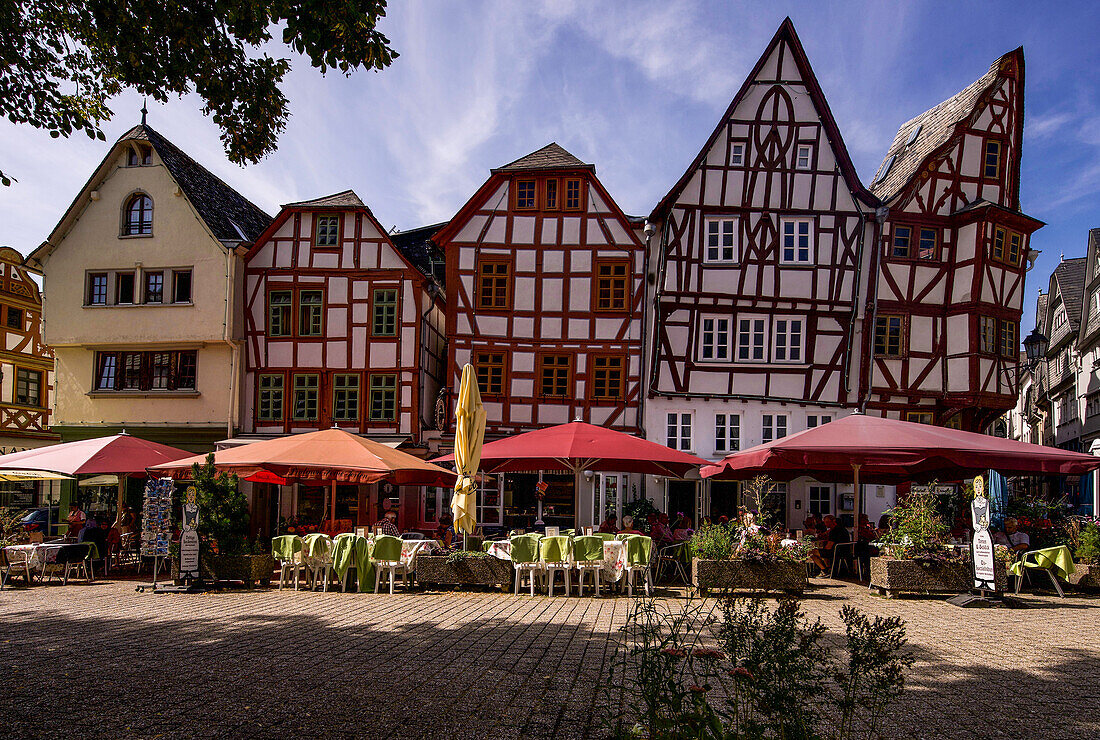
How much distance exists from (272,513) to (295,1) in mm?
19205

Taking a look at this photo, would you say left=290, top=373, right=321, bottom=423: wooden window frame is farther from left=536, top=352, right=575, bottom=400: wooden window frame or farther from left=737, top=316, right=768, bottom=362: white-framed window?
left=737, top=316, right=768, bottom=362: white-framed window

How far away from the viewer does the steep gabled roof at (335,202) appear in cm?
2405

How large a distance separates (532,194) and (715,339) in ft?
21.4

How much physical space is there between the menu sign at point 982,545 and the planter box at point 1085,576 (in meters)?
2.78

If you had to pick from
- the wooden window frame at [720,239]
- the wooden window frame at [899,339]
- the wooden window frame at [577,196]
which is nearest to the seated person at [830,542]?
the wooden window frame at [899,339]

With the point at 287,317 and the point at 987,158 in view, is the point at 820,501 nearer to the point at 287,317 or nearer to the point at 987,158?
the point at 987,158

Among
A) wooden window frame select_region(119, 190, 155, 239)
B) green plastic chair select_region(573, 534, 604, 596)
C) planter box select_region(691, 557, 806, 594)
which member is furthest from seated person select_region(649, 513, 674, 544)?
wooden window frame select_region(119, 190, 155, 239)

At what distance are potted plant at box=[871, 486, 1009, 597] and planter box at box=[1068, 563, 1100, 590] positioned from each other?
2169mm

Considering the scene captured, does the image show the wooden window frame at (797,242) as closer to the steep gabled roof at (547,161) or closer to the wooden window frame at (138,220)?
the steep gabled roof at (547,161)

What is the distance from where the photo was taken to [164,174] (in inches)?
978

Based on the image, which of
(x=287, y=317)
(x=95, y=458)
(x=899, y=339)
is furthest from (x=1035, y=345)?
(x=95, y=458)

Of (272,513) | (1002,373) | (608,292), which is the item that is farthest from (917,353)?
(272,513)

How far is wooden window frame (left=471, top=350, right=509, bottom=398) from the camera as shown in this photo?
77.0 ft

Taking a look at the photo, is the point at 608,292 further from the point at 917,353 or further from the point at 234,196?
the point at 234,196
